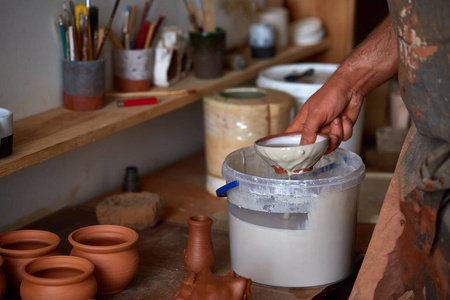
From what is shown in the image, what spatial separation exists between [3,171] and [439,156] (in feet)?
3.37

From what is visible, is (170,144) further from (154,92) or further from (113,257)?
(113,257)

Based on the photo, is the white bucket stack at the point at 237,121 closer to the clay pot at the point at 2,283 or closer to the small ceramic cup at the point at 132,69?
the small ceramic cup at the point at 132,69

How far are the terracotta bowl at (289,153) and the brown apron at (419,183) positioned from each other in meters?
A: 0.24

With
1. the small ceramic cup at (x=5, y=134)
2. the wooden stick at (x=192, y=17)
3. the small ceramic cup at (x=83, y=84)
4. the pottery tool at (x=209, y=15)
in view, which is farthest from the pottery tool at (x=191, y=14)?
the small ceramic cup at (x=5, y=134)

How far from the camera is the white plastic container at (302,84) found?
2414 mm

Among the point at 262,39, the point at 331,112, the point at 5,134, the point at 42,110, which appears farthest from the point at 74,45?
the point at 262,39

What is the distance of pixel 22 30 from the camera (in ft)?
6.43

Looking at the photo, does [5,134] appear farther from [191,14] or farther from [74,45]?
[191,14]

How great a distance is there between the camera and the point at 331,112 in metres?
1.87

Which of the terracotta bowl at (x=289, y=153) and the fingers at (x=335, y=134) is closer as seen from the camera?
the terracotta bowl at (x=289, y=153)

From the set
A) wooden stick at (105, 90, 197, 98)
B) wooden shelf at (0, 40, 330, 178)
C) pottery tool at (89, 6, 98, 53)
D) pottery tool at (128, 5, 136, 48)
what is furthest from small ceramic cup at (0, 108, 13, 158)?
pottery tool at (128, 5, 136, 48)

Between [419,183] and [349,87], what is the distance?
22.8 inches

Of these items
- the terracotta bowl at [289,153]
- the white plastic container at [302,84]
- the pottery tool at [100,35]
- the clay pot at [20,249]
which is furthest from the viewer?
the white plastic container at [302,84]

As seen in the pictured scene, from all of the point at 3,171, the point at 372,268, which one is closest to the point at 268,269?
the point at 372,268
